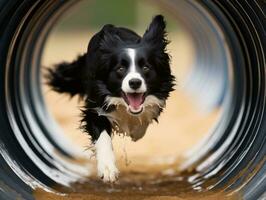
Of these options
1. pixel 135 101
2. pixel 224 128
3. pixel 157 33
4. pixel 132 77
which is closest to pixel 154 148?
pixel 224 128

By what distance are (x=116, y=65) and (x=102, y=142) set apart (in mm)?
588

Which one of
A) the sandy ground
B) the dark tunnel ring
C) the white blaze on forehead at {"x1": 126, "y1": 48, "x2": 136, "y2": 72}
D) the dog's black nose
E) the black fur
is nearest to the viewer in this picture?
the dark tunnel ring

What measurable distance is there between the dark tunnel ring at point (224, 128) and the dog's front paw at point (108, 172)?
0.47 metres

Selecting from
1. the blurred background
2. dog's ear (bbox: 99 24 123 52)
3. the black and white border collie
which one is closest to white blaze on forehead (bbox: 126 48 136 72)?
the black and white border collie

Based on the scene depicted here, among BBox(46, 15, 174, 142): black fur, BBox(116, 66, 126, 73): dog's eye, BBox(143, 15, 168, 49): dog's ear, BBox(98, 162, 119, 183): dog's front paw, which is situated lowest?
BBox(98, 162, 119, 183): dog's front paw

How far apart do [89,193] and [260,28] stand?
1.89m

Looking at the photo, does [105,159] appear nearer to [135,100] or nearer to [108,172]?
[108,172]

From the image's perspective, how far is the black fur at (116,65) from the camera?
5.53 m

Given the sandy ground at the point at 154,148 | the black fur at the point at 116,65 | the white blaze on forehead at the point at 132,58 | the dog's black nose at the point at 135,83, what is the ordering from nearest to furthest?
the dog's black nose at the point at 135,83 → the white blaze on forehead at the point at 132,58 → the black fur at the point at 116,65 → the sandy ground at the point at 154,148

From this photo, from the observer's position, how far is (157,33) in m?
5.75

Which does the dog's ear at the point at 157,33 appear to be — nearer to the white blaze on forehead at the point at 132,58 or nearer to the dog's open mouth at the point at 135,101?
the white blaze on forehead at the point at 132,58

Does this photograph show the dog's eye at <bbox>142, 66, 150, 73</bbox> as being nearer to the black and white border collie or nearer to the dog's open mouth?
the black and white border collie

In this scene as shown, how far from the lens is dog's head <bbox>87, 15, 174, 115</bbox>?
5367mm

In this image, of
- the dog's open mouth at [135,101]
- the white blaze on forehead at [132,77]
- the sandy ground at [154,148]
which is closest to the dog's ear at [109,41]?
the white blaze on forehead at [132,77]
